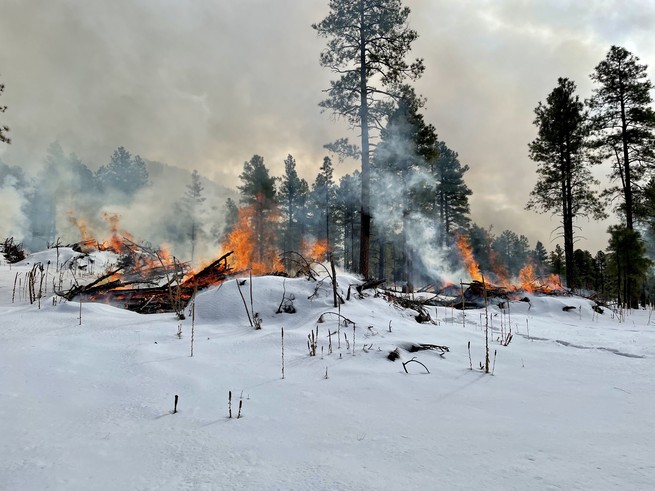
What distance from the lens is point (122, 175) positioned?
134ft

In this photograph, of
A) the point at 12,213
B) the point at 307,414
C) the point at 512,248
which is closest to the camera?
the point at 307,414

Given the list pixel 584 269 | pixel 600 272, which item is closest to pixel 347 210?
pixel 584 269

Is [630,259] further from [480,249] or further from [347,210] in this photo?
[347,210]

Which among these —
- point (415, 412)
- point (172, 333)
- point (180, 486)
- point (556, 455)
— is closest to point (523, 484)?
point (556, 455)

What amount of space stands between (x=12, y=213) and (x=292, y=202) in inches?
1286

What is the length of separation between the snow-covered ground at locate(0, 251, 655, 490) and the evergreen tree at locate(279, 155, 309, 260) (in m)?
39.0

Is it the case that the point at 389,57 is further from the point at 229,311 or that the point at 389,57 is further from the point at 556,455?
the point at 556,455

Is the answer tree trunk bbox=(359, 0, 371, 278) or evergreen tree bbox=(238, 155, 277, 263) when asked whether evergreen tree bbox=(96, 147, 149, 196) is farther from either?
tree trunk bbox=(359, 0, 371, 278)

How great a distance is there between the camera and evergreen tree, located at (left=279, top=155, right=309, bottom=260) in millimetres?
42938

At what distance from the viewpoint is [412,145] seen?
20.4m

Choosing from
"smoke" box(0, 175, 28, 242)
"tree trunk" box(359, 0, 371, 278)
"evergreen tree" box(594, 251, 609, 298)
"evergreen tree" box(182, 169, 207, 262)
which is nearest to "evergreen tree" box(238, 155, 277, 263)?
"evergreen tree" box(182, 169, 207, 262)

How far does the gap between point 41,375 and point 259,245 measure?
Result: 34.0 m

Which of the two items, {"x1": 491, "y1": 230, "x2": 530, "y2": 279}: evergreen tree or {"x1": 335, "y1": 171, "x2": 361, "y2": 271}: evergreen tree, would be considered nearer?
{"x1": 335, "y1": 171, "x2": 361, "y2": 271}: evergreen tree

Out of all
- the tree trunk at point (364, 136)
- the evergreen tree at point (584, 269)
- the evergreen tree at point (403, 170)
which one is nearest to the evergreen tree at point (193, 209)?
the evergreen tree at point (403, 170)
